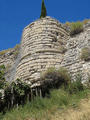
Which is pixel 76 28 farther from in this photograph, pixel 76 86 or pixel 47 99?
pixel 47 99

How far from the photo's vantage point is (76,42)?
10656mm

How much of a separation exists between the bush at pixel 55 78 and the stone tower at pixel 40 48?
0.39 m

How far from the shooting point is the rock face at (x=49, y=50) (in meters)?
8.82

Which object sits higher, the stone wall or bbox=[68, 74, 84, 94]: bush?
the stone wall

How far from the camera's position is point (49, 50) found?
9.72m

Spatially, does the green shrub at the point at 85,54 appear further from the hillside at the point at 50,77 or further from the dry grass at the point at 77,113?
the dry grass at the point at 77,113

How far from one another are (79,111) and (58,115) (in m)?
0.64

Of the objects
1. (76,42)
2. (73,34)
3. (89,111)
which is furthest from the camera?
(73,34)

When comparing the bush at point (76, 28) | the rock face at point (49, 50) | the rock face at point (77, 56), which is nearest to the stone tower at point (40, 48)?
the rock face at point (49, 50)

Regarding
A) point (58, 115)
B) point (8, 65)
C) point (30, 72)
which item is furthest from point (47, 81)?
point (8, 65)

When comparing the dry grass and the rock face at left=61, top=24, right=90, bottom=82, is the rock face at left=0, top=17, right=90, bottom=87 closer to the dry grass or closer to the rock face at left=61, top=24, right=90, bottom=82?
the rock face at left=61, top=24, right=90, bottom=82

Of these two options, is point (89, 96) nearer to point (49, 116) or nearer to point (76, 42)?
point (49, 116)

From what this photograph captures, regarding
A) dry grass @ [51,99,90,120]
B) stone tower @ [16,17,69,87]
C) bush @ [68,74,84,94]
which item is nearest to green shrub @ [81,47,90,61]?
stone tower @ [16,17,69,87]

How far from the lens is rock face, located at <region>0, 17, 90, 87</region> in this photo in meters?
8.82
